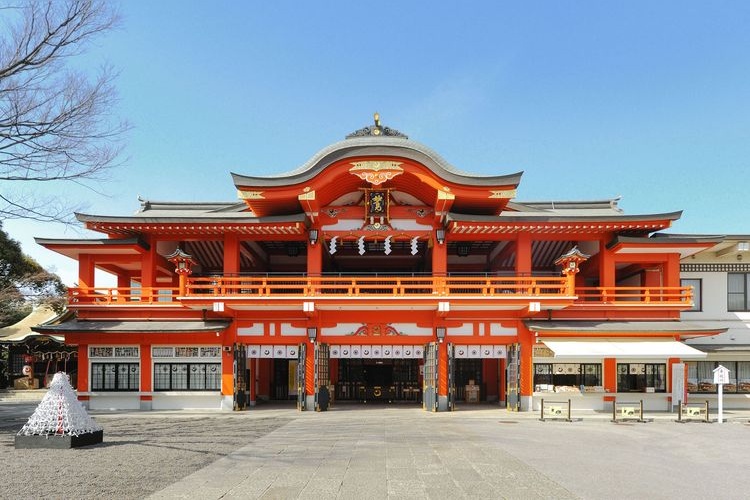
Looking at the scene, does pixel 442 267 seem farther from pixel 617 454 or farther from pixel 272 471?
pixel 272 471

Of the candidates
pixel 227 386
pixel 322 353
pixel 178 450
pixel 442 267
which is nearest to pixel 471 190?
Result: pixel 442 267

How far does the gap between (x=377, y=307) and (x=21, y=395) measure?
22.8m

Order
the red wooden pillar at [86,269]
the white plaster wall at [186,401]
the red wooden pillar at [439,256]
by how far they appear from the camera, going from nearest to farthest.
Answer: the white plaster wall at [186,401], the red wooden pillar at [439,256], the red wooden pillar at [86,269]

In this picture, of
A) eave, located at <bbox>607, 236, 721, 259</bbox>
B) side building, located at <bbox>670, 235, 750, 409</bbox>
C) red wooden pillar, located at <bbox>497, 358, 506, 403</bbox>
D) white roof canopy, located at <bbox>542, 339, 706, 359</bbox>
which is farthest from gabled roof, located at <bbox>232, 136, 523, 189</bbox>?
side building, located at <bbox>670, 235, 750, 409</bbox>

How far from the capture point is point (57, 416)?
13.6 metres

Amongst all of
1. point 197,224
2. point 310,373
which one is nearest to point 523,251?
point 310,373

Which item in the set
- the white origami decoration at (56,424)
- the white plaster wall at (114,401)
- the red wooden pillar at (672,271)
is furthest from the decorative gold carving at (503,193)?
the white plaster wall at (114,401)

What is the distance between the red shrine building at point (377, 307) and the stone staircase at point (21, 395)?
32.5 ft

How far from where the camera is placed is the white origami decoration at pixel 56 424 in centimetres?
1339

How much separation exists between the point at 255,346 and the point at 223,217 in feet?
18.9

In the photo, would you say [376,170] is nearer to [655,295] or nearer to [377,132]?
[377,132]

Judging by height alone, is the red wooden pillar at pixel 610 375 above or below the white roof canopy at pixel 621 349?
below

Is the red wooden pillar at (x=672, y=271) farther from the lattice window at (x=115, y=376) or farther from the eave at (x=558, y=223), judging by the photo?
the lattice window at (x=115, y=376)

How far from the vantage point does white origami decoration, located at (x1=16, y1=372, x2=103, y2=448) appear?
13.4m
